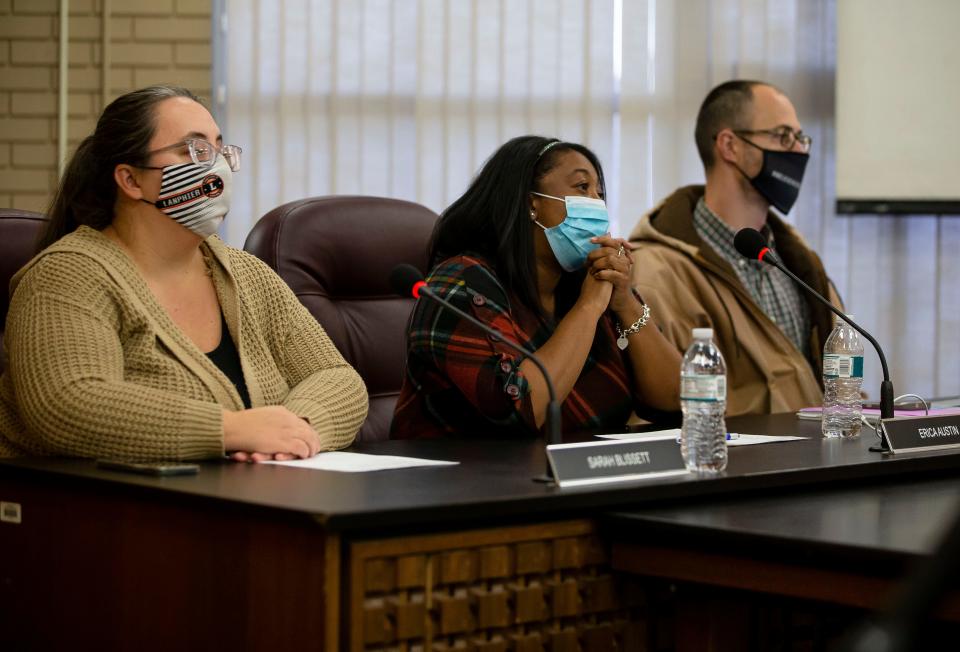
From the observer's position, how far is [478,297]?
222cm

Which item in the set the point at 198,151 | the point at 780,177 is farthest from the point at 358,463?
the point at 780,177

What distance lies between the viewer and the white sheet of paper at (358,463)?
1.66 meters

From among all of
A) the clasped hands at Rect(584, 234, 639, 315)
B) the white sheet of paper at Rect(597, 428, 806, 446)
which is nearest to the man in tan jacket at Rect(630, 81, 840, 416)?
the clasped hands at Rect(584, 234, 639, 315)

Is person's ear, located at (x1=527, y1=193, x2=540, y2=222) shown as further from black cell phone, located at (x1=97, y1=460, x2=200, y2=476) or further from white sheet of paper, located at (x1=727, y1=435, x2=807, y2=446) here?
black cell phone, located at (x1=97, y1=460, x2=200, y2=476)

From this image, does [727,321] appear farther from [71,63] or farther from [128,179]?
[71,63]

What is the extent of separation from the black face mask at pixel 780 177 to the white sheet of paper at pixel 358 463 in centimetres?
179

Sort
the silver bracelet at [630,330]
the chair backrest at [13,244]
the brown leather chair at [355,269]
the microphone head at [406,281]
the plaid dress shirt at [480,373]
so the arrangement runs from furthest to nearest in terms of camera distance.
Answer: the brown leather chair at [355,269]
the silver bracelet at [630,330]
the chair backrest at [13,244]
the plaid dress shirt at [480,373]
the microphone head at [406,281]

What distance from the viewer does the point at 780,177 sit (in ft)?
10.7

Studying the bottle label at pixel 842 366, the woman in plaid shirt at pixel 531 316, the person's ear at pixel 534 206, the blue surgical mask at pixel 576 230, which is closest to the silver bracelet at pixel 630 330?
the woman in plaid shirt at pixel 531 316

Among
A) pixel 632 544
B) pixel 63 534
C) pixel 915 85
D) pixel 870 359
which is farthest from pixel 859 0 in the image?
pixel 63 534

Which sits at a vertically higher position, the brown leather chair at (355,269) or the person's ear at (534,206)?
the person's ear at (534,206)

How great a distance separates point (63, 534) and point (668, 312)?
5.73 feet

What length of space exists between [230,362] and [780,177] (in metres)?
1.79

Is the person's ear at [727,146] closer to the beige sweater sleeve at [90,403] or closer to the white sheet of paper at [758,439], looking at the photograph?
the white sheet of paper at [758,439]
